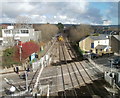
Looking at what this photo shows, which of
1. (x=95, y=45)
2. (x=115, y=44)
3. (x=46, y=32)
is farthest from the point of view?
(x=46, y=32)

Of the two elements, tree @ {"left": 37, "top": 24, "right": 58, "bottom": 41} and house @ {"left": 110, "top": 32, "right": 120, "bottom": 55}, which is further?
tree @ {"left": 37, "top": 24, "right": 58, "bottom": 41}

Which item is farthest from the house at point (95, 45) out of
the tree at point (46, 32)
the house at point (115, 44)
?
the tree at point (46, 32)

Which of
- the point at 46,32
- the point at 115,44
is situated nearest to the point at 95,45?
the point at 115,44

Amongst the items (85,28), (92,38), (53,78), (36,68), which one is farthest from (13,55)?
(85,28)

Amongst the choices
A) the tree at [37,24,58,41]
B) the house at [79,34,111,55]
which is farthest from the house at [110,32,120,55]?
the tree at [37,24,58,41]

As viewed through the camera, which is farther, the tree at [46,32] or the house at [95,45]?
the tree at [46,32]

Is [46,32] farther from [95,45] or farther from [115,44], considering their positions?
[115,44]

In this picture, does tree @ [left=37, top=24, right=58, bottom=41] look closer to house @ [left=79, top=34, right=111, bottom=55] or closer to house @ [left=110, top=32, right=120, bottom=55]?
house @ [left=79, top=34, right=111, bottom=55]

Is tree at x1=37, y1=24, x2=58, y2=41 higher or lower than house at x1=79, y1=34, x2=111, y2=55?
higher

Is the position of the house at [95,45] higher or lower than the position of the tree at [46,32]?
lower

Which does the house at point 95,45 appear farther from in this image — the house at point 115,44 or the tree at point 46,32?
the tree at point 46,32

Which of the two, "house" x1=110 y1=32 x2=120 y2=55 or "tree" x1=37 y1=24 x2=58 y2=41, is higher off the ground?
"tree" x1=37 y1=24 x2=58 y2=41

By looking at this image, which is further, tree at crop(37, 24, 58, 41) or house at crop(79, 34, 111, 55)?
tree at crop(37, 24, 58, 41)

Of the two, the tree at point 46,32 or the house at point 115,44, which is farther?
the tree at point 46,32
